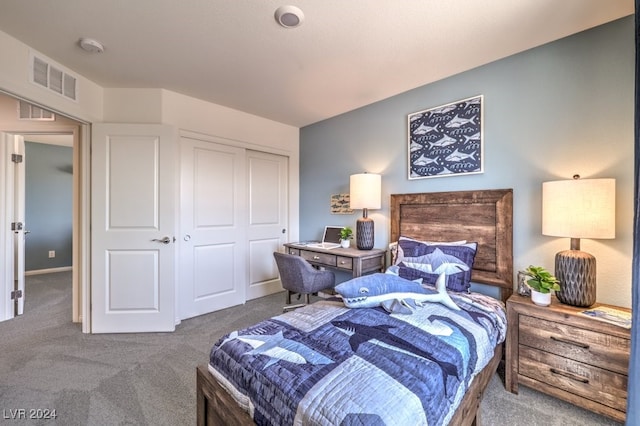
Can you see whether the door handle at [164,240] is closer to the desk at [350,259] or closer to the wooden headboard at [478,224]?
the desk at [350,259]

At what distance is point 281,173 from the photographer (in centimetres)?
395

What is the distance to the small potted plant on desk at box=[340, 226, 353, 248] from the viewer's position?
3146mm

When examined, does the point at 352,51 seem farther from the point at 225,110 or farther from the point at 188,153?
the point at 188,153

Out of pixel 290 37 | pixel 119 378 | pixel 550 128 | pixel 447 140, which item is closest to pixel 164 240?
pixel 119 378

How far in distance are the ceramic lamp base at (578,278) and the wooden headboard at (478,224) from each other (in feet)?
1.40

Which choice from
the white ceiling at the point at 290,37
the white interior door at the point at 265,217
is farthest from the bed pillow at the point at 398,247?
the white interior door at the point at 265,217

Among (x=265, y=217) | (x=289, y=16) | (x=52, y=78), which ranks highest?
(x=289, y=16)

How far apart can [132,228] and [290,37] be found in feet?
7.49

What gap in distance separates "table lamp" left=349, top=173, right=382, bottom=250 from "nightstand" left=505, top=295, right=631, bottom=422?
4.54ft

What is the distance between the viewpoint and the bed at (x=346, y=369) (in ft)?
2.93

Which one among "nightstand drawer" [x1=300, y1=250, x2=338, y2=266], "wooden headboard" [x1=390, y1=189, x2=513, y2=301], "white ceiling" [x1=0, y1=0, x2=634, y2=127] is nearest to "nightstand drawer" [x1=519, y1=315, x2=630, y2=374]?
Answer: "wooden headboard" [x1=390, y1=189, x2=513, y2=301]

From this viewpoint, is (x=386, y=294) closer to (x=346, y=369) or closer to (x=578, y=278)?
(x=346, y=369)

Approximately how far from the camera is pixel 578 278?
1.65 m

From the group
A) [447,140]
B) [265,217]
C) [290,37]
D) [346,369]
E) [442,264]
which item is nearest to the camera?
[346,369]
